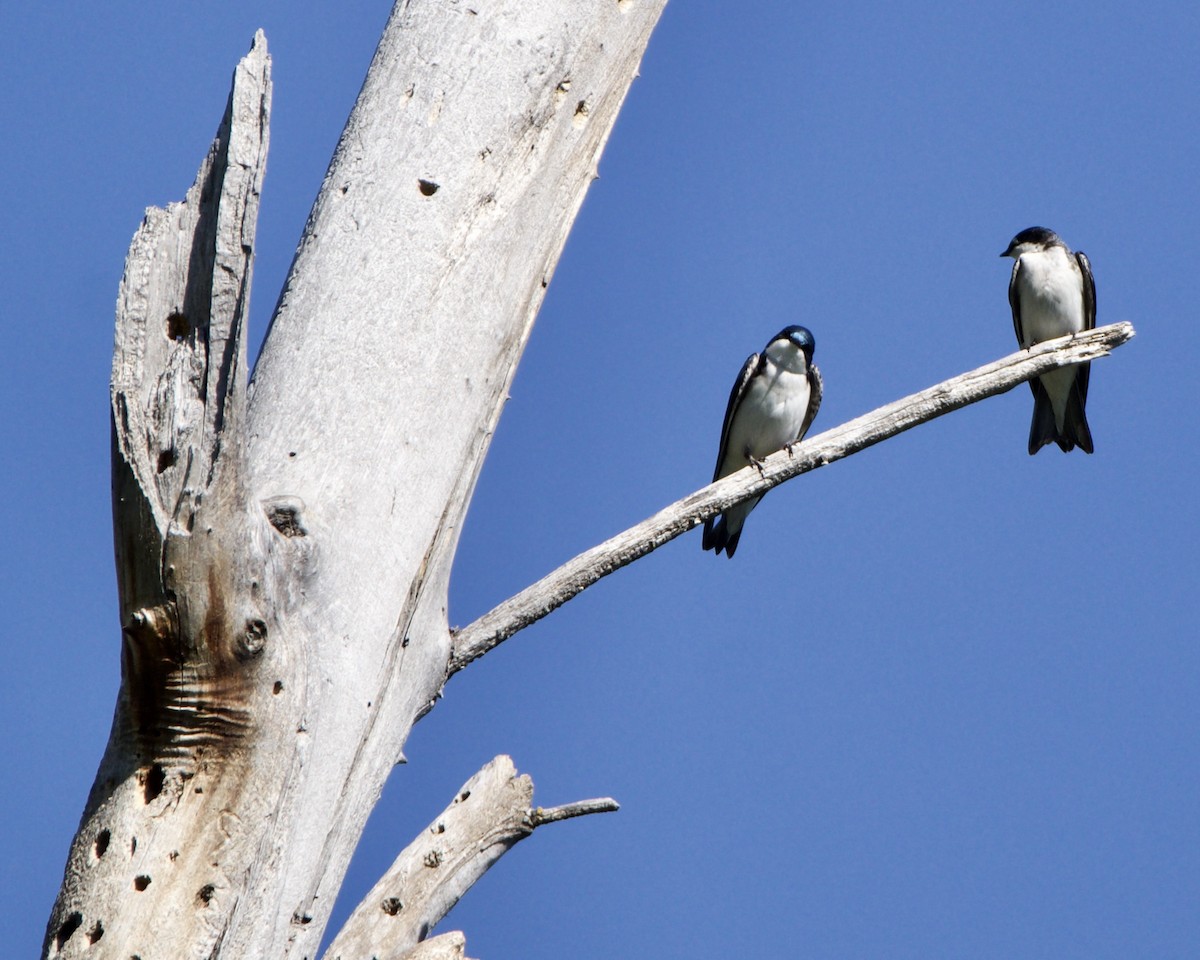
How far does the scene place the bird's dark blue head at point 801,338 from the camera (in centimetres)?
825

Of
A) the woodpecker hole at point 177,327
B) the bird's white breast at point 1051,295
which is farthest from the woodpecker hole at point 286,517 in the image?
the bird's white breast at point 1051,295

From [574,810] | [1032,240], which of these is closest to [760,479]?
[574,810]

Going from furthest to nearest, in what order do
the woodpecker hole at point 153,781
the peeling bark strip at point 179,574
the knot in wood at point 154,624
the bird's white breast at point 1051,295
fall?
the bird's white breast at point 1051,295
the woodpecker hole at point 153,781
the knot in wood at point 154,624
the peeling bark strip at point 179,574

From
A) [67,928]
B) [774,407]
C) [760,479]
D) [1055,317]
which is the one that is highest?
[1055,317]

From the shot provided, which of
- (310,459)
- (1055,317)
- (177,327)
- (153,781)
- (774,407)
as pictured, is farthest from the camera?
(1055,317)

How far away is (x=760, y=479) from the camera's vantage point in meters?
3.46

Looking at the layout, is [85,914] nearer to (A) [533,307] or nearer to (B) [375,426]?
(B) [375,426]

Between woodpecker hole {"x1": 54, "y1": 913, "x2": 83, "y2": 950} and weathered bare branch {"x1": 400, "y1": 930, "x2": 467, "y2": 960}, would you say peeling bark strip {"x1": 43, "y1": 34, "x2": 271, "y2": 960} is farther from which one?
weathered bare branch {"x1": 400, "y1": 930, "x2": 467, "y2": 960}

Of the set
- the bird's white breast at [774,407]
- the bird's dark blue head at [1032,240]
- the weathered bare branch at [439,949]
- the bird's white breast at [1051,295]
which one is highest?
the bird's dark blue head at [1032,240]

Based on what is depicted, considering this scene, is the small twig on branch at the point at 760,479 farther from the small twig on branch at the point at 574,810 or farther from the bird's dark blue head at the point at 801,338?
the bird's dark blue head at the point at 801,338

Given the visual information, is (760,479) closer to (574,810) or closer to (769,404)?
(574,810)

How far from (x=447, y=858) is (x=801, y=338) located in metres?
5.34

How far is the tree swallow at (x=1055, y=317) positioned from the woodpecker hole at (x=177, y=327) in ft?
22.9

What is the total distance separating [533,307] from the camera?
2904mm
